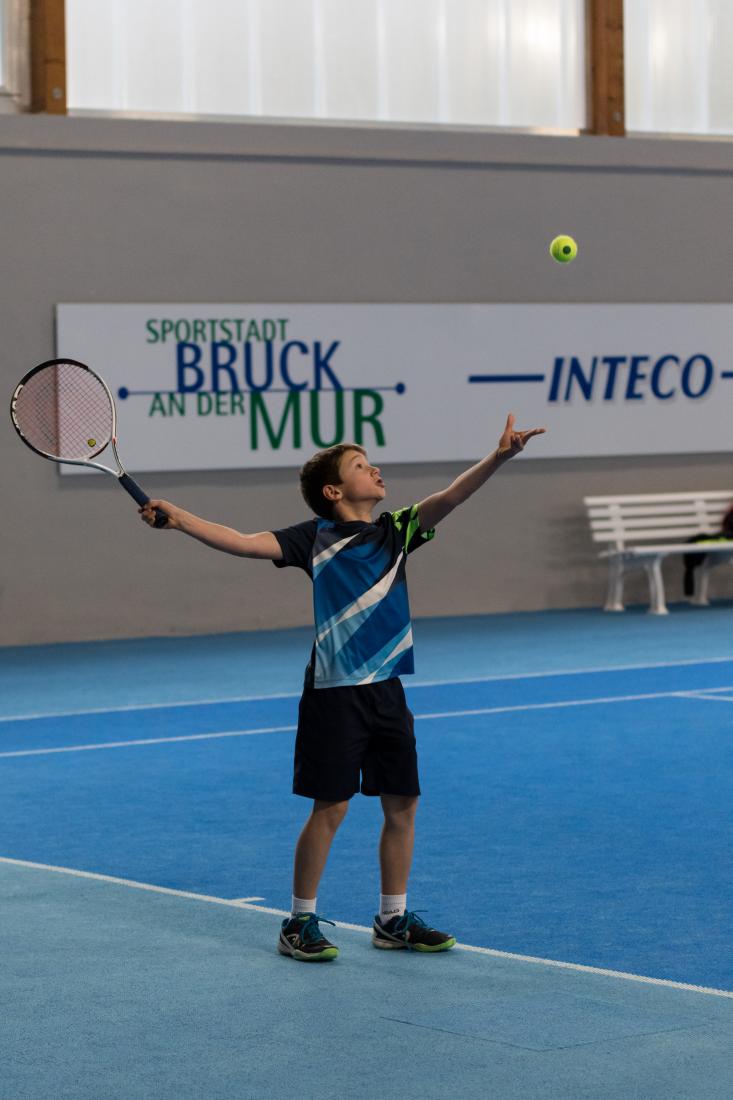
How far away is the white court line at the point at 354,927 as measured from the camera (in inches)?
194

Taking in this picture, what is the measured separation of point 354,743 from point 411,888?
977mm

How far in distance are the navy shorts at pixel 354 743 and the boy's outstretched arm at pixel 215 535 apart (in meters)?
0.39

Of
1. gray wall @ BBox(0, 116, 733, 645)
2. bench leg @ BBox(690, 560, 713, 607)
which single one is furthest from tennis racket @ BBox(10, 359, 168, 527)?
bench leg @ BBox(690, 560, 713, 607)

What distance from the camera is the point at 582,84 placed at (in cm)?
1602

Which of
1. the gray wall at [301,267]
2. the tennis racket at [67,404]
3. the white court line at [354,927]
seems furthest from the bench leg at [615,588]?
the tennis racket at [67,404]

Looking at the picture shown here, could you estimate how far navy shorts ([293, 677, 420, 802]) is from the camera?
5297 mm

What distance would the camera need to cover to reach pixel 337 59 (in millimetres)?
15055

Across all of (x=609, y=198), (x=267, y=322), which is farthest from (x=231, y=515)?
(x=609, y=198)

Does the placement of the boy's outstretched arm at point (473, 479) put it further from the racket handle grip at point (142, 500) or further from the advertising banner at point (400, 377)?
the advertising banner at point (400, 377)

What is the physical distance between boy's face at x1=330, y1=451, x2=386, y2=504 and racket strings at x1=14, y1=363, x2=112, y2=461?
73cm

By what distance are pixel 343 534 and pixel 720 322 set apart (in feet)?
37.1

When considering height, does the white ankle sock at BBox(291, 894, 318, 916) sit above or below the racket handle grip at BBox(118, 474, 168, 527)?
below

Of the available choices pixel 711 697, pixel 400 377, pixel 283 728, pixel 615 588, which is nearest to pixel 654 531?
pixel 615 588

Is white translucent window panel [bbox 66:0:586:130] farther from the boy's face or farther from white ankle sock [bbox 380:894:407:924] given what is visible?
white ankle sock [bbox 380:894:407:924]
